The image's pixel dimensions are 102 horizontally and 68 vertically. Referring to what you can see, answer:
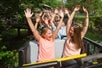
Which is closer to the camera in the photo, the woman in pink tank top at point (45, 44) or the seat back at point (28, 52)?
the woman in pink tank top at point (45, 44)

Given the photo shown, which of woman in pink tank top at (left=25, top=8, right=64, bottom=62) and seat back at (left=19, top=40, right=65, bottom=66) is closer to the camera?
woman in pink tank top at (left=25, top=8, right=64, bottom=62)

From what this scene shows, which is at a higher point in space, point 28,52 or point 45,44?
point 45,44

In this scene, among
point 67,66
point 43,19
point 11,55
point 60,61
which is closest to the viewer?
point 60,61

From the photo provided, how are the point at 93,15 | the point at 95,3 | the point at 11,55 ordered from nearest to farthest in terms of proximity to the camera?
the point at 11,55
the point at 95,3
the point at 93,15

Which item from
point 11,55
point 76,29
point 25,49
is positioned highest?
point 76,29

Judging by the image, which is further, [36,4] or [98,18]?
[98,18]

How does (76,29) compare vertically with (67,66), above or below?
above

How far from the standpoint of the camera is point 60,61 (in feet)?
12.3

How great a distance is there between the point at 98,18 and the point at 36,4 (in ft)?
51.1

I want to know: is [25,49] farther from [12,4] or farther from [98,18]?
[98,18]

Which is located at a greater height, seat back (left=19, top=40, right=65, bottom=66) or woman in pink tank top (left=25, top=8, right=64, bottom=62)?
woman in pink tank top (left=25, top=8, right=64, bottom=62)

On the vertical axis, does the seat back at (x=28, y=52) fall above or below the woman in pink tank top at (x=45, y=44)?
below

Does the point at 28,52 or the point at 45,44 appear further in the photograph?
the point at 28,52

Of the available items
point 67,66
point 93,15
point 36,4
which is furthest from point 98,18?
point 67,66
